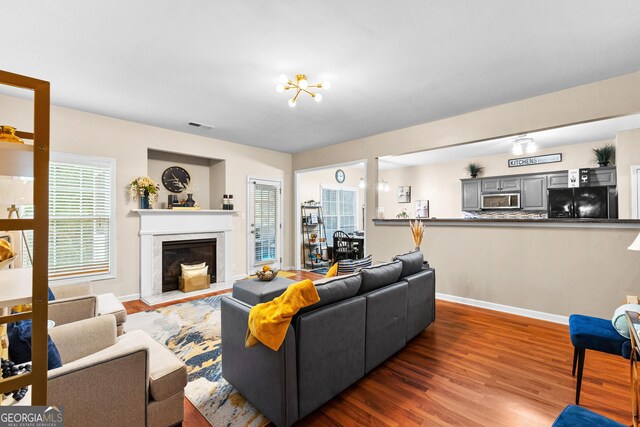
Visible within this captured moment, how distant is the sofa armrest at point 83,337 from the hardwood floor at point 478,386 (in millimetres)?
723

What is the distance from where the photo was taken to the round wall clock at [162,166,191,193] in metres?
5.27

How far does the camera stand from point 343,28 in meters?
2.26

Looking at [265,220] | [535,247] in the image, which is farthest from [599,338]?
[265,220]

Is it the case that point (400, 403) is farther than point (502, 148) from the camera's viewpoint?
No

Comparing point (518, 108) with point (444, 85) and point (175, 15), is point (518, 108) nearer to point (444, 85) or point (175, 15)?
point (444, 85)

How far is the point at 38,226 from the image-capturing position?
2.82 feet

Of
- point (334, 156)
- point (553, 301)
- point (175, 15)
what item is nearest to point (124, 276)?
point (175, 15)

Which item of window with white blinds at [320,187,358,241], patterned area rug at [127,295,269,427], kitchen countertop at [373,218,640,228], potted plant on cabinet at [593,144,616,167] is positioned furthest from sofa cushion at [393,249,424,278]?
window with white blinds at [320,187,358,241]

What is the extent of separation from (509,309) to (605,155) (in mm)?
3918

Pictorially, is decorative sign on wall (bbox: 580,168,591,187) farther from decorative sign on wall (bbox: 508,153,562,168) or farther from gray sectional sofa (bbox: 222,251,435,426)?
gray sectional sofa (bbox: 222,251,435,426)

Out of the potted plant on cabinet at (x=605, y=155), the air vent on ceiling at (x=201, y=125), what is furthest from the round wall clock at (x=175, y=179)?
the potted plant on cabinet at (x=605, y=155)

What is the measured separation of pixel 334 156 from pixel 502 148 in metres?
3.67

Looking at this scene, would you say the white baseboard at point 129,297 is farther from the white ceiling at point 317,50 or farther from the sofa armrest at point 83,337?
the sofa armrest at point 83,337

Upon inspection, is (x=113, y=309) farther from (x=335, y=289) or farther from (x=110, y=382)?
(x=335, y=289)
